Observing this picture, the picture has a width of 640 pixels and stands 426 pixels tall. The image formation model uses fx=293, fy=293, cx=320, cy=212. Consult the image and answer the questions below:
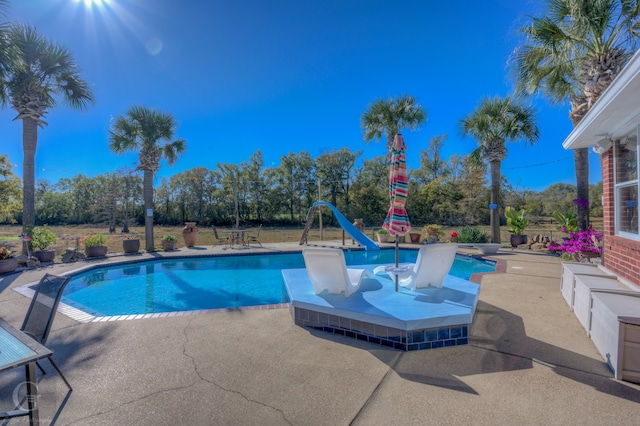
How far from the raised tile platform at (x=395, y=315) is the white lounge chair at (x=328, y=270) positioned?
0.34 feet

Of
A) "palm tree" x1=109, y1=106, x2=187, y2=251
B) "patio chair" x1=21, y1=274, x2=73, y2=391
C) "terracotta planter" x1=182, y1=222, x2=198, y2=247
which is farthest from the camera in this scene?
"terracotta planter" x1=182, y1=222, x2=198, y2=247

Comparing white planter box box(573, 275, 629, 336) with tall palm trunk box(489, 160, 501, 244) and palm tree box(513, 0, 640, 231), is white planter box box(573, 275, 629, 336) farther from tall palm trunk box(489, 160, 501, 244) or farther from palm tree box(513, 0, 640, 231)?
tall palm trunk box(489, 160, 501, 244)

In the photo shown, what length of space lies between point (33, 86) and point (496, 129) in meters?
14.6

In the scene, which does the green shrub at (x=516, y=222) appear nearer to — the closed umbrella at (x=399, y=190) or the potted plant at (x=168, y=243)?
the closed umbrella at (x=399, y=190)

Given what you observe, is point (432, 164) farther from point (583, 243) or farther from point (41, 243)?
point (41, 243)

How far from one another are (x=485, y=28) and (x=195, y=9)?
336 inches

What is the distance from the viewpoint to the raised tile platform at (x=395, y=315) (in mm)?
2852

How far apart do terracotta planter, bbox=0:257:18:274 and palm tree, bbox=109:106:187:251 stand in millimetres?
3677

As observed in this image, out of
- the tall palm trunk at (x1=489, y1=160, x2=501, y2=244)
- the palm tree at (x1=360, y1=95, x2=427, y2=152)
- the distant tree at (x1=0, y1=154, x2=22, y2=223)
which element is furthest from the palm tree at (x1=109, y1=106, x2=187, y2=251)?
the tall palm trunk at (x1=489, y1=160, x2=501, y2=244)

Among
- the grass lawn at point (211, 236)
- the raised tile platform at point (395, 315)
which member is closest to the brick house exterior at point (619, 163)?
the raised tile platform at point (395, 315)

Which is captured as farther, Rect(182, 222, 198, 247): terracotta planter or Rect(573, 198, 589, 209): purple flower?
Rect(182, 222, 198, 247): terracotta planter

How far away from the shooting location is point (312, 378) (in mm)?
2283

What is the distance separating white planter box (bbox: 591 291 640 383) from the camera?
2.16 m

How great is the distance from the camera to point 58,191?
2673 cm
